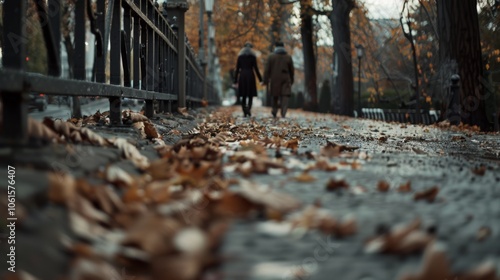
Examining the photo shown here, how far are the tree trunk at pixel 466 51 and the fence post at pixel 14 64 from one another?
39.4 feet

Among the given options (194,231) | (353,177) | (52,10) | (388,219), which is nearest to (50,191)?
(194,231)

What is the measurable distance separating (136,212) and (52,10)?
2071 mm

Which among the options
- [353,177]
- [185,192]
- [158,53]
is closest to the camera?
[185,192]

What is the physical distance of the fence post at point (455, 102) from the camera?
14305 mm

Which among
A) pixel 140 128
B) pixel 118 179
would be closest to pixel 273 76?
pixel 140 128

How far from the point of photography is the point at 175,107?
12102 millimetres

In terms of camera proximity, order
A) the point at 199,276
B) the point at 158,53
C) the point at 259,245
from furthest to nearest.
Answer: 1. the point at 158,53
2. the point at 259,245
3. the point at 199,276

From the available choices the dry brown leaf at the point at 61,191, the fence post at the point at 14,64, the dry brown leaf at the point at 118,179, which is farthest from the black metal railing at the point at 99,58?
the dry brown leaf at the point at 61,191

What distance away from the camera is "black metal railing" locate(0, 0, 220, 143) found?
2.90m

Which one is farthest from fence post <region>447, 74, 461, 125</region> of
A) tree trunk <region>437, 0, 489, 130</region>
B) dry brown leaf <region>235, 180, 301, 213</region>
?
dry brown leaf <region>235, 180, 301, 213</region>

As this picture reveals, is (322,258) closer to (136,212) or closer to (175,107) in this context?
(136,212)

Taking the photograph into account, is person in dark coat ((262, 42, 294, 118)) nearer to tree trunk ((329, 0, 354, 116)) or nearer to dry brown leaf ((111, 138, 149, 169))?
tree trunk ((329, 0, 354, 116))

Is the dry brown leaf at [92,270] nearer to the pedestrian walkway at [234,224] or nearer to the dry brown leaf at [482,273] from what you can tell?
the pedestrian walkway at [234,224]

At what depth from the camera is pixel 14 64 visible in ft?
10.6
